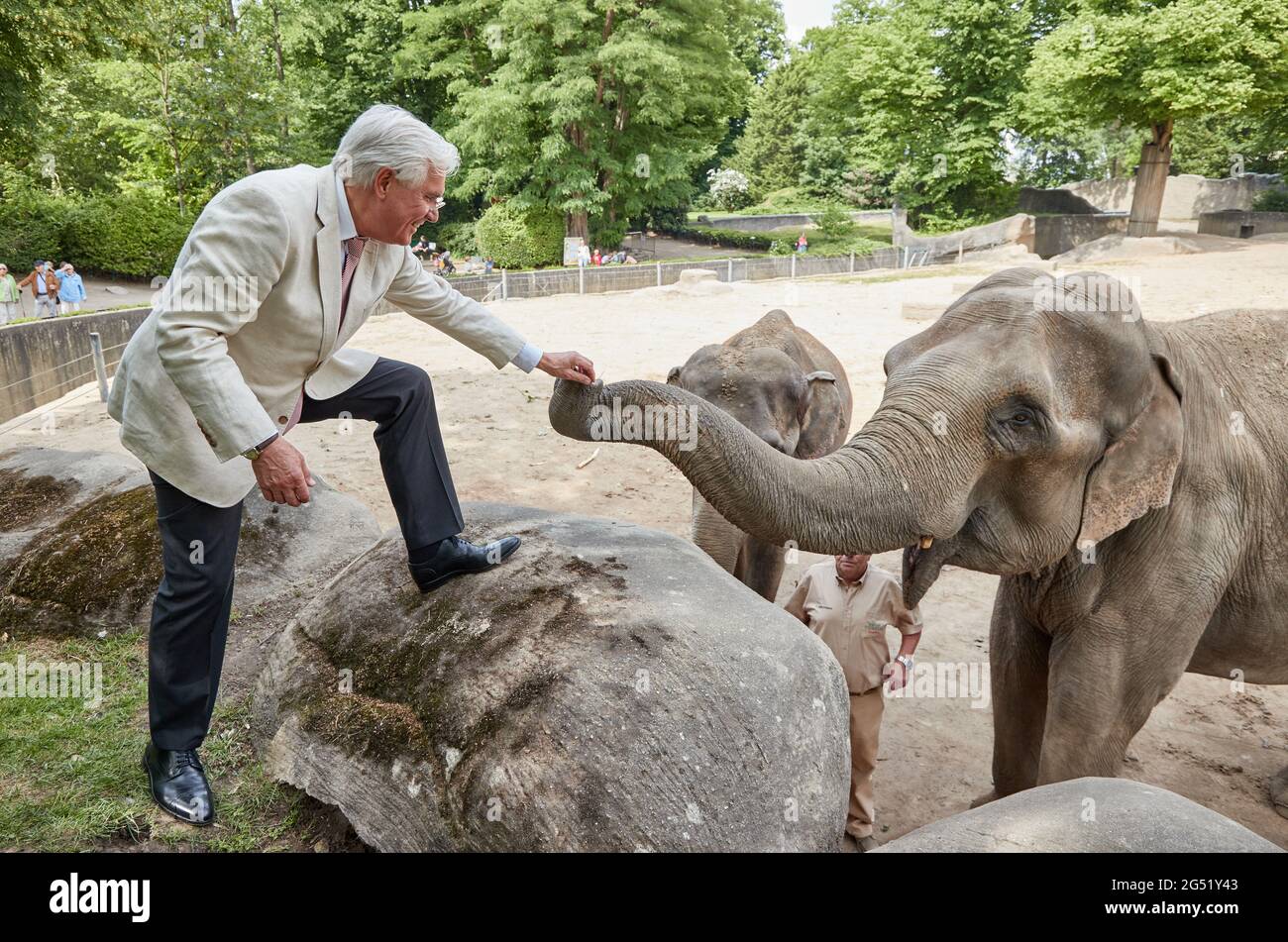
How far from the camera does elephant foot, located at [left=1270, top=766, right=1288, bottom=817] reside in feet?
18.1

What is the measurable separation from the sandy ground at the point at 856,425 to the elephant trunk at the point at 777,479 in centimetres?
263

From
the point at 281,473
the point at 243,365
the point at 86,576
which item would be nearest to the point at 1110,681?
the point at 281,473

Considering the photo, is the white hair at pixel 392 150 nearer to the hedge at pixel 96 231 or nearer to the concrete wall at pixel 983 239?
the hedge at pixel 96 231

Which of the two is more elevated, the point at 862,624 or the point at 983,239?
the point at 983,239

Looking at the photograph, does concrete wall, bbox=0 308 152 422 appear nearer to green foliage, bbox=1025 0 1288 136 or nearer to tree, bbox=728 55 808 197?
green foliage, bbox=1025 0 1288 136

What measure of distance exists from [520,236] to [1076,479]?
35.4 metres

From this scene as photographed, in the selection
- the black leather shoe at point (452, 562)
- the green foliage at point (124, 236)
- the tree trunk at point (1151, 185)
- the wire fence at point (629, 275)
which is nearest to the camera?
the black leather shoe at point (452, 562)

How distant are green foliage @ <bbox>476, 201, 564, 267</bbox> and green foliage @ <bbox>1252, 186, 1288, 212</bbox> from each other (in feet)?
102

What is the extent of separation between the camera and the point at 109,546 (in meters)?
5.39

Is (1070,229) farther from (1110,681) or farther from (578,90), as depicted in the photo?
(1110,681)

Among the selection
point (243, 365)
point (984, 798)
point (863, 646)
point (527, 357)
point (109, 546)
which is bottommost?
point (984, 798)

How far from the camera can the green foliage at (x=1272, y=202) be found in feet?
139
